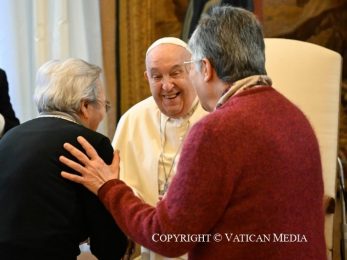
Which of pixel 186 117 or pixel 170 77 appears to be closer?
pixel 170 77

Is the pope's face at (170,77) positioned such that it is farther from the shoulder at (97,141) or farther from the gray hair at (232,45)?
the gray hair at (232,45)

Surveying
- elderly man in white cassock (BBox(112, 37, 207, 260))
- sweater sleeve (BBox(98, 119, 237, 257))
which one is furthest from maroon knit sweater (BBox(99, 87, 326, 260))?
elderly man in white cassock (BBox(112, 37, 207, 260))

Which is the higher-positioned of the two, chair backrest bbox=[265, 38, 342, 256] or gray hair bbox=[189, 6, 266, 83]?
gray hair bbox=[189, 6, 266, 83]

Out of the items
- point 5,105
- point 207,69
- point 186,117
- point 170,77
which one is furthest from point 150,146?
point 207,69

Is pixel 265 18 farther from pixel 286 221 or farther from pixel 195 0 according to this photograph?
pixel 286 221

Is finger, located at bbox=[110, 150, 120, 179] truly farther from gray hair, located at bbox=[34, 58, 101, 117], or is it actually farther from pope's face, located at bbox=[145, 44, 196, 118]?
pope's face, located at bbox=[145, 44, 196, 118]

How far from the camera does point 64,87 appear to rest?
1.66m

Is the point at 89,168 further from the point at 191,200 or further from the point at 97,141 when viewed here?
the point at 191,200

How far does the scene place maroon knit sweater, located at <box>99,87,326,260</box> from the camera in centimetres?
124

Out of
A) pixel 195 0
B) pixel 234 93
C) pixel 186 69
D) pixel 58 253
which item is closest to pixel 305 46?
pixel 186 69

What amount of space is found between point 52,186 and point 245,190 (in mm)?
640

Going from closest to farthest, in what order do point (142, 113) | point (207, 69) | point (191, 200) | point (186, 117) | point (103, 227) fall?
point (191, 200)
point (207, 69)
point (103, 227)
point (186, 117)
point (142, 113)

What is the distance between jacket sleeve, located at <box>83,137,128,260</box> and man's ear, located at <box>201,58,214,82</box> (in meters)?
0.44

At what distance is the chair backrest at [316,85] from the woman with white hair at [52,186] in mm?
1230
